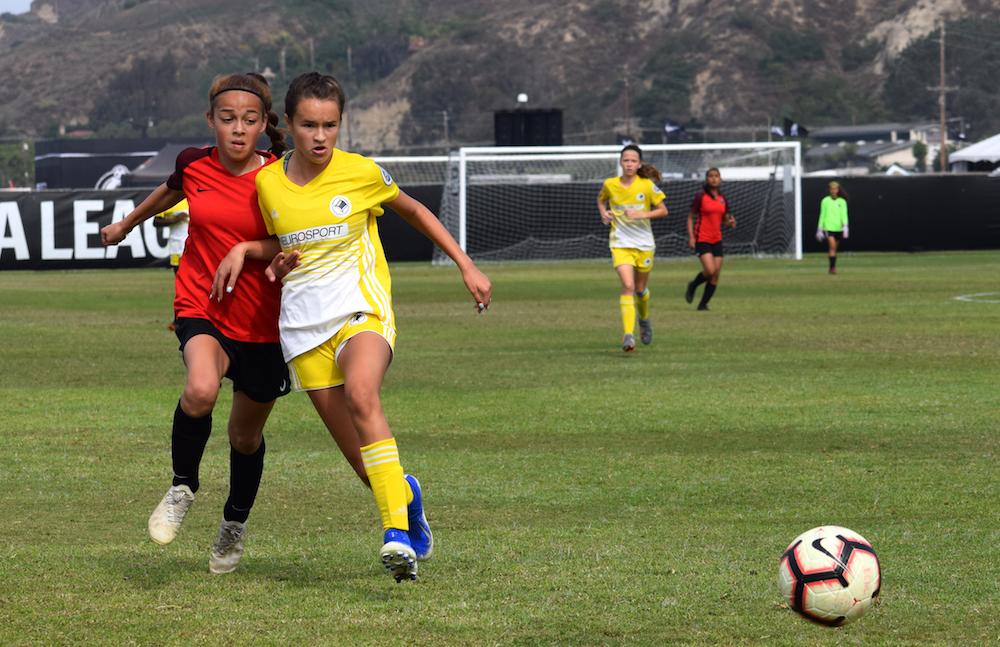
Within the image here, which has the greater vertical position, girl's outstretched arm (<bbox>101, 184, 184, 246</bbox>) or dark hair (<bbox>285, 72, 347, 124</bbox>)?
dark hair (<bbox>285, 72, 347, 124</bbox>)

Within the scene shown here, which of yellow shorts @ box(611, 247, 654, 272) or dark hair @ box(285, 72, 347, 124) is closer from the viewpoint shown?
dark hair @ box(285, 72, 347, 124)

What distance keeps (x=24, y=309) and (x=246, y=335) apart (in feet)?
56.2

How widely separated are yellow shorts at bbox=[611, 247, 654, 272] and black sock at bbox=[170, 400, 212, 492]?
952cm

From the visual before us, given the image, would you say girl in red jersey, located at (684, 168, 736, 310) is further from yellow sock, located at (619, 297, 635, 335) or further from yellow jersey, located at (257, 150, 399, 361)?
yellow jersey, located at (257, 150, 399, 361)

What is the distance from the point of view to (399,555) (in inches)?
175

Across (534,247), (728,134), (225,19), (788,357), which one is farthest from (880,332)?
(225,19)

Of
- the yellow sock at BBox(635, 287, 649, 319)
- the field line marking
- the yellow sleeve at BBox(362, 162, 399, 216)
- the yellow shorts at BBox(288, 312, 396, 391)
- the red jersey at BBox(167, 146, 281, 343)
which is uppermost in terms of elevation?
the yellow sleeve at BBox(362, 162, 399, 216)

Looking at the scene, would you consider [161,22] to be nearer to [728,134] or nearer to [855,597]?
[728,134]

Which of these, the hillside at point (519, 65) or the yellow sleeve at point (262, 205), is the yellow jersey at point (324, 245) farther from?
the hillside at point (519, 65)

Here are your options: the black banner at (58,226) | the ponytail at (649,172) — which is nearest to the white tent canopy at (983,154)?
the black banner at (58,226)

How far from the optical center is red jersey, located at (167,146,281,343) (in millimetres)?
5059

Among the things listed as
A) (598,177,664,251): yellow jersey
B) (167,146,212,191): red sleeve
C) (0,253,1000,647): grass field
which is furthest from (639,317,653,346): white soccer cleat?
(167,146,212,191): red sleeve

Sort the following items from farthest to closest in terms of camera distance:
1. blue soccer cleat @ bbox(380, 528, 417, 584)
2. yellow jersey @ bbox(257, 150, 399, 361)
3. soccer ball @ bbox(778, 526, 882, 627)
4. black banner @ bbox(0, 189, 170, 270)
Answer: black banner @ bbox(0, 189, 170, 270)
yellow jersey @ bbox(257, 150, 399, 361)
blue soccer cleat @ bbox(380, 528, 417, 584)
soccer ball @ bbox(778, 526, 882, 627)

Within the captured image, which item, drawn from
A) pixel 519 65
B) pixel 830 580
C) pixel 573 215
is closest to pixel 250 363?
pixel 830 580
